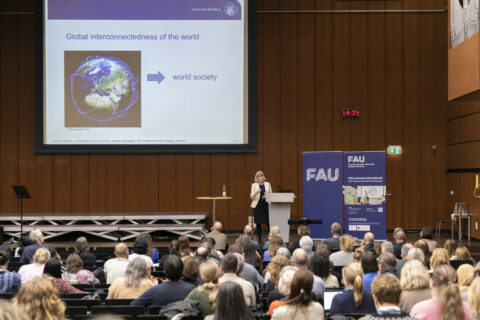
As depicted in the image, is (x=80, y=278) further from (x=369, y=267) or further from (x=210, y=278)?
(x=369, y=267)

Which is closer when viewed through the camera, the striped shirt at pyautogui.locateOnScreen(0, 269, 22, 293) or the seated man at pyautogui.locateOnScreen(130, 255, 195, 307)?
the seated man at pyautogui.locateOnScreen(130, 255, 195, 307)

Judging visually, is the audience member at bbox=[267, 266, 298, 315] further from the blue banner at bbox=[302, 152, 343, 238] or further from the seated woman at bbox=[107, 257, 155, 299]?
the blue banner at bbox=[302, 152, 343, 238]

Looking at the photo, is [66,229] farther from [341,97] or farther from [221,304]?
[221,304]

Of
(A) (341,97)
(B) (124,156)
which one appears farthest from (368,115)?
(B) (124,156)

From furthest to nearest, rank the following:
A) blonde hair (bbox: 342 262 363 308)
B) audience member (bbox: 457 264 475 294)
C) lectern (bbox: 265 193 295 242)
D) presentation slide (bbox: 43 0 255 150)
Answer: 1. presentation slide (bbox: 43 0 255 150)
2. lectern (bbox: 265 193 295 242)
3. audience member (bbox: 457 264 475 294)
4. blonde hair (bbox: 342 262 363 308)

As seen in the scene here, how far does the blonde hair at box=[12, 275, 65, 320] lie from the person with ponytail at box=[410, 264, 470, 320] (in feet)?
6.96

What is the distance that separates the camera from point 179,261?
4.84 m

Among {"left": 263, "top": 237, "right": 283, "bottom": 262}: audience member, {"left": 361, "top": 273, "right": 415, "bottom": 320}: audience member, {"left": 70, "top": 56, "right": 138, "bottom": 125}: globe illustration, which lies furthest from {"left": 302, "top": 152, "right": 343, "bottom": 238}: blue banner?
{"left": 361, "top": 273, "right": 415, "bottom": 320}: audience member

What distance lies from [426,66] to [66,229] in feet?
32.0

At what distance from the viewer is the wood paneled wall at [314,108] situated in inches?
595

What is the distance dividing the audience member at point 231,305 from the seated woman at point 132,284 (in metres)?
1.84

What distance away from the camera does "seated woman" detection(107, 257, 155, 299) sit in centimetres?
510

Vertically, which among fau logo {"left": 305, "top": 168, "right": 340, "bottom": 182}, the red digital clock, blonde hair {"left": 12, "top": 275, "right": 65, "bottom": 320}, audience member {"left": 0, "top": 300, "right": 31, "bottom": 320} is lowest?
blonde hair {"left": 12, "top": 275, "right": 65, "bottom": 320}

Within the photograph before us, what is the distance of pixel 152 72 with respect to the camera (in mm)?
14516
